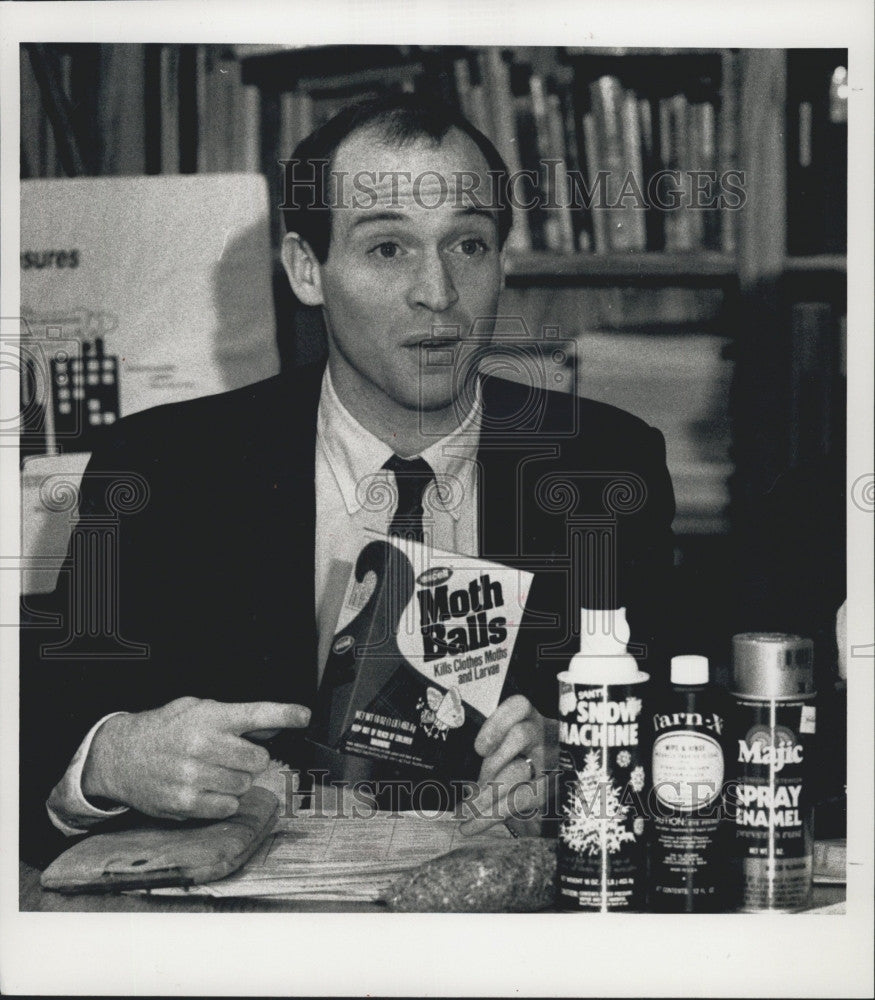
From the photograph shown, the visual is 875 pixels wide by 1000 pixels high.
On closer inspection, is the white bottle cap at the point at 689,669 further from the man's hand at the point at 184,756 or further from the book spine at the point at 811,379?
the man's hand at the point at 184,756

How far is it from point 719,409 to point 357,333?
0.49 m

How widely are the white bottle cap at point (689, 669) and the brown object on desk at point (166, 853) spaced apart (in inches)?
21.7

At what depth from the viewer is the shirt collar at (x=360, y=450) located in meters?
1.78

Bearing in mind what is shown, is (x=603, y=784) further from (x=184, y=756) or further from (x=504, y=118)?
(x=504, y=118)

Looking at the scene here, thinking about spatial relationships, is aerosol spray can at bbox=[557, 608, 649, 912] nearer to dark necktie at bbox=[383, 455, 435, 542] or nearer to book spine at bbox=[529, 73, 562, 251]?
dark necktie at bbox=[383, 455, 435, 542]

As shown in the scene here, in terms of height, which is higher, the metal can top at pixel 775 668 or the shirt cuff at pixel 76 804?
the metal can top at pixel 775 668

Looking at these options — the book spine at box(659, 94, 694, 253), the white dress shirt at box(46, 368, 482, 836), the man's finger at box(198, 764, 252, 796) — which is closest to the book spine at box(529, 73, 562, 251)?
the book spine at box(659, 94, 694, 253)

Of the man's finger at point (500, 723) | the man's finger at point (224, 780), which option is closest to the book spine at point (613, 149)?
the man's finger at point (500, 723)

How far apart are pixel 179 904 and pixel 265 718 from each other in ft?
0.85

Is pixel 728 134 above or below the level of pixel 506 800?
above

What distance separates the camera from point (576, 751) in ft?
5.53

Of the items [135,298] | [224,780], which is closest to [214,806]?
[224,780]

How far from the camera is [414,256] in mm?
1746

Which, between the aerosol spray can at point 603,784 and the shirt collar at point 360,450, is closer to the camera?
the aerosol spray can at point 603,784
